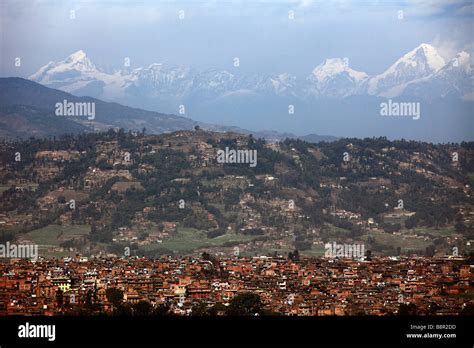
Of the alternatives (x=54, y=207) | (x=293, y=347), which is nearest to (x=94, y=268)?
(x=293, y=347)

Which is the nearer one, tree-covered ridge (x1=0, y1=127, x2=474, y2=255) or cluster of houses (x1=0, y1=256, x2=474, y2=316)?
cluster of houses (x1=0, y1=256, x2=474, y2=316)

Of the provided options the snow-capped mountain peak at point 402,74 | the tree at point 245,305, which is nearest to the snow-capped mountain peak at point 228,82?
the snow-capped mountain peak at point 402,74

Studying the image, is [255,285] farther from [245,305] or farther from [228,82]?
[228,82]

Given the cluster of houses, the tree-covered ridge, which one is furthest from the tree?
the tree-covered ridge

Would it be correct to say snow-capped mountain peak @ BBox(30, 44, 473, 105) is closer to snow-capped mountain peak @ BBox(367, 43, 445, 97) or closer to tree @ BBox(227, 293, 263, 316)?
snow-capped mountain peak @ BBox(367, 43, 445, 97)

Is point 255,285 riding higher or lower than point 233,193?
lower

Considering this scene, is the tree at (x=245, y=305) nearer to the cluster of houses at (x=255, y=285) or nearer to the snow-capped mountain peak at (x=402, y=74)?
the cluster of houses at (x=255, y=285)

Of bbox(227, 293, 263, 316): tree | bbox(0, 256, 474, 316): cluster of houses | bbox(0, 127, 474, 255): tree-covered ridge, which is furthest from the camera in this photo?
bbox(0, 127, 474, 255): tree-covered ridge

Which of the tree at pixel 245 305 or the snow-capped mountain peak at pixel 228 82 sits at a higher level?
the snow-capped mountain peak at pixel 228 82

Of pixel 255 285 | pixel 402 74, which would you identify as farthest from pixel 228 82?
pixel 255 285

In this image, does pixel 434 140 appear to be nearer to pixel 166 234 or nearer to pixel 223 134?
pixel 223 134
